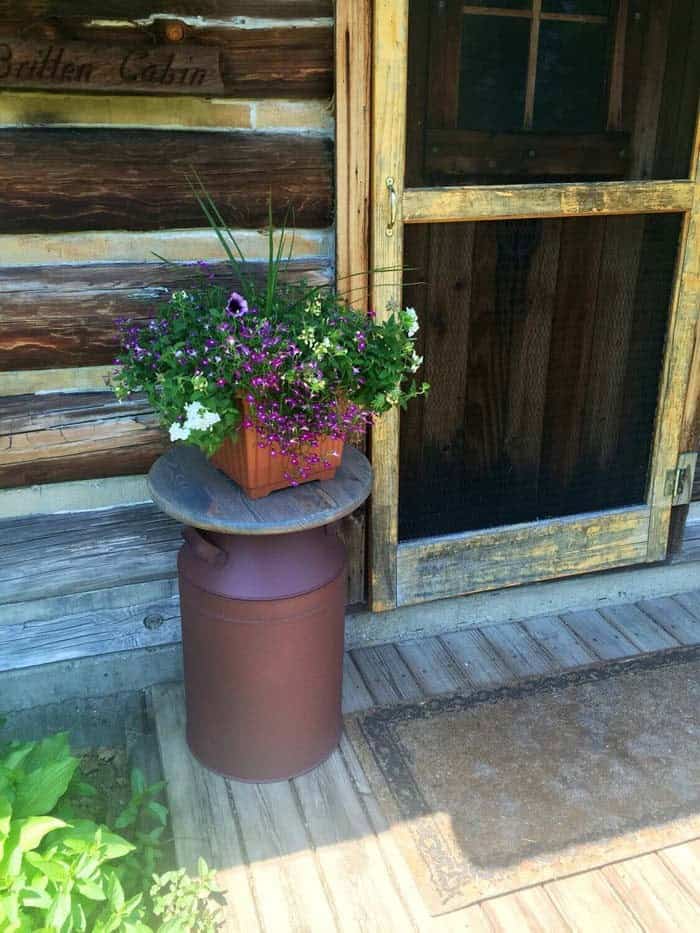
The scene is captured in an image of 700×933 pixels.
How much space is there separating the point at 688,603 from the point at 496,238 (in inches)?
64.9

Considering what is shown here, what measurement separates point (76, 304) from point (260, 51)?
834 millimetres

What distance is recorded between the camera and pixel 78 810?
7.98 feet

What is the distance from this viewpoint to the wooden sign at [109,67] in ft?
6.80

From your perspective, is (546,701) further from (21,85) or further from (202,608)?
(21,85)

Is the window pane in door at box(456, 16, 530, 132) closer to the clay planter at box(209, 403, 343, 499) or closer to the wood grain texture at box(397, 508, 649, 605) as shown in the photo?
the clay planter at box(209, 403, 343, 499)

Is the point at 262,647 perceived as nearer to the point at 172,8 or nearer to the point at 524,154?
the point at 172,8

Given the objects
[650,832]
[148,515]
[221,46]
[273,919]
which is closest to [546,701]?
[650,832]

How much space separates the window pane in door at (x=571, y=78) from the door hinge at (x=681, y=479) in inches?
47.4

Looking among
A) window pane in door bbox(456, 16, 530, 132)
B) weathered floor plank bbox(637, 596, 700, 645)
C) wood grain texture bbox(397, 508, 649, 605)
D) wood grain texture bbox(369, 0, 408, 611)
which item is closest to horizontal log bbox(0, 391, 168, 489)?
wood grain texture bbox(369, 0, 408, 611)

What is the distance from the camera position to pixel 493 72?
8.84ft

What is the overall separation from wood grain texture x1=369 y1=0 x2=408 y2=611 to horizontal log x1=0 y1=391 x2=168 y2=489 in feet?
2.29

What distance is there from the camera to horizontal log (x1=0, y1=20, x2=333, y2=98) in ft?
7.11

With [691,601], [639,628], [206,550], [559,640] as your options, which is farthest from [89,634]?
[691,601]

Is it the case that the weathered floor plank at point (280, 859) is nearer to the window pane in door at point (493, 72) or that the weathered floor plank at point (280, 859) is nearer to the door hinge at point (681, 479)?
the door hinge at point (681, 479)
